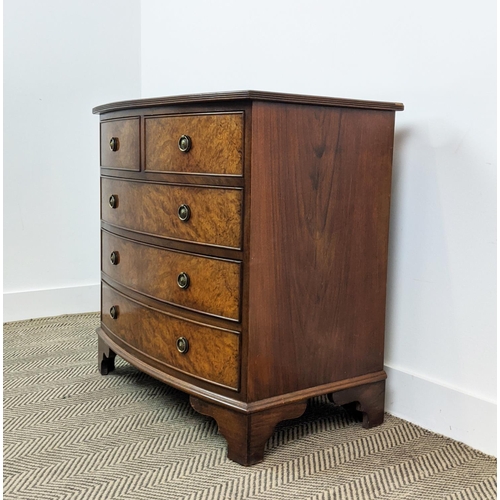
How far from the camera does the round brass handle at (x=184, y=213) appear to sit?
1732 millimetres

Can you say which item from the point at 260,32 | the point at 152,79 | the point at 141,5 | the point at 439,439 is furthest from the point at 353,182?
the point at 141,5

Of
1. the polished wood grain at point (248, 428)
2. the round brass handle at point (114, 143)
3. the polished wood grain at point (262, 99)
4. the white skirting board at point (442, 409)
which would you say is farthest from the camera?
the round brass handle at point (114, 143)

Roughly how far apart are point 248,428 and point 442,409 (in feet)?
2.08

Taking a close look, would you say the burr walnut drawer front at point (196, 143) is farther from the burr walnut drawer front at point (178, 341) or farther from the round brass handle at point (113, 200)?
the burr walnut drawer front at point (178, 341)

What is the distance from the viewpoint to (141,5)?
3334 millimetres

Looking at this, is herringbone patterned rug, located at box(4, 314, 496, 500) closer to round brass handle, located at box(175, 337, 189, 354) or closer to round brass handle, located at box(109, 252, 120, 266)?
round brass handle, located at box(175, 337, 189, 354)

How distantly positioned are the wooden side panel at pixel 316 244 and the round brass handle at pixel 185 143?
231 millimetres

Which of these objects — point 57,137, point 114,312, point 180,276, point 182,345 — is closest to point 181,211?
point 180,276

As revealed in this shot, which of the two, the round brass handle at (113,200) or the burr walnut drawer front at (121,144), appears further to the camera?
the round brass handle at (113,200)

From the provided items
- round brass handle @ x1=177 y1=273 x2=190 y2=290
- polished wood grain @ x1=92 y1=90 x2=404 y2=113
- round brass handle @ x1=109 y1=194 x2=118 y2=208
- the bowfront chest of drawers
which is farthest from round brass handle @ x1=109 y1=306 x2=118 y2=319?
polished wood grain @ x1=92 y1=90 x2=404 y2=113

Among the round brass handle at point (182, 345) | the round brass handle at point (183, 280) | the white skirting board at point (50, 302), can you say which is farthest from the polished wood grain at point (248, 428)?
the white skirting board at point (50, 302)

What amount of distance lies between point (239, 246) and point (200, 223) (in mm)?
159

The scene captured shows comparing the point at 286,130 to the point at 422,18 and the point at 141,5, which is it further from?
the point at 141,5

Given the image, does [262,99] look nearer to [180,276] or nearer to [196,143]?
[196,143]
